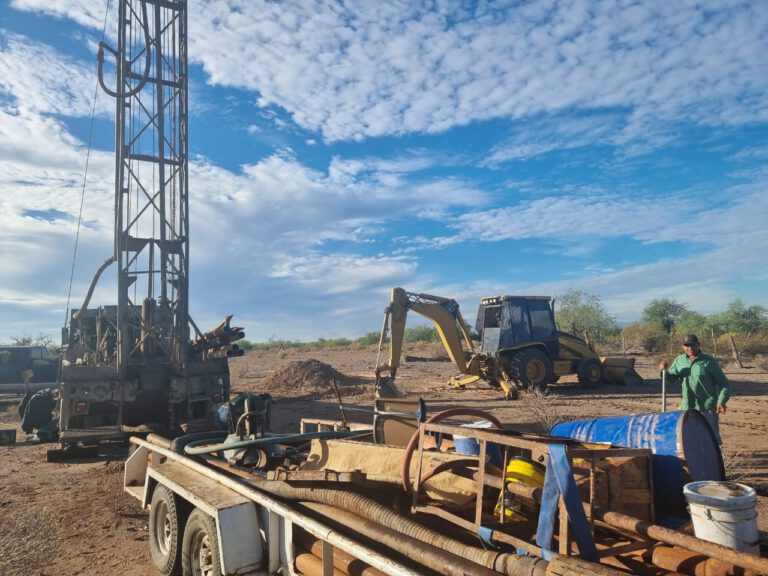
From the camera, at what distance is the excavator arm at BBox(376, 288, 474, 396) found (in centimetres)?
1401

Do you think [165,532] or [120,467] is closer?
[165,532]

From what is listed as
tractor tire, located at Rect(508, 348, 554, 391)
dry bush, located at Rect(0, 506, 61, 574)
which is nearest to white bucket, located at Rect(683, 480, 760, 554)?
dry bush, located at Rect(0, 506, 61, 574)

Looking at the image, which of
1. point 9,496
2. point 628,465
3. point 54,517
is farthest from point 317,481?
point 9,496

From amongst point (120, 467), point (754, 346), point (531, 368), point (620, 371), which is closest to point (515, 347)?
point (531, 368)

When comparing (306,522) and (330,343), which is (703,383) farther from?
(330,343)

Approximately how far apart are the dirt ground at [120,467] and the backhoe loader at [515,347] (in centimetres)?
63

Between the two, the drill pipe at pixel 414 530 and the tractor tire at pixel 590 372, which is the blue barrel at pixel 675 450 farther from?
the tractor tire at pixel 590 372

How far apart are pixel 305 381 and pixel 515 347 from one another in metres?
7.72

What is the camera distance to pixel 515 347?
1712 centimetres

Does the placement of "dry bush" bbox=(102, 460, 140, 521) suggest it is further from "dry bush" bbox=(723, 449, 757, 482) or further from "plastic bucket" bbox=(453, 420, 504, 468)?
"dry bush" bbox=(723, 449, 757, 482)

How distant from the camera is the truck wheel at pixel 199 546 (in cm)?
390

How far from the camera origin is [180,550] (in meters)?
4.52

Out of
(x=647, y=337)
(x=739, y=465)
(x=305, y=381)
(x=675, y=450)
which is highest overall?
(x=647, y=337)

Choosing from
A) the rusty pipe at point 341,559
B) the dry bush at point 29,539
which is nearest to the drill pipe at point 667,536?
the rusty pipe at point 341,559
